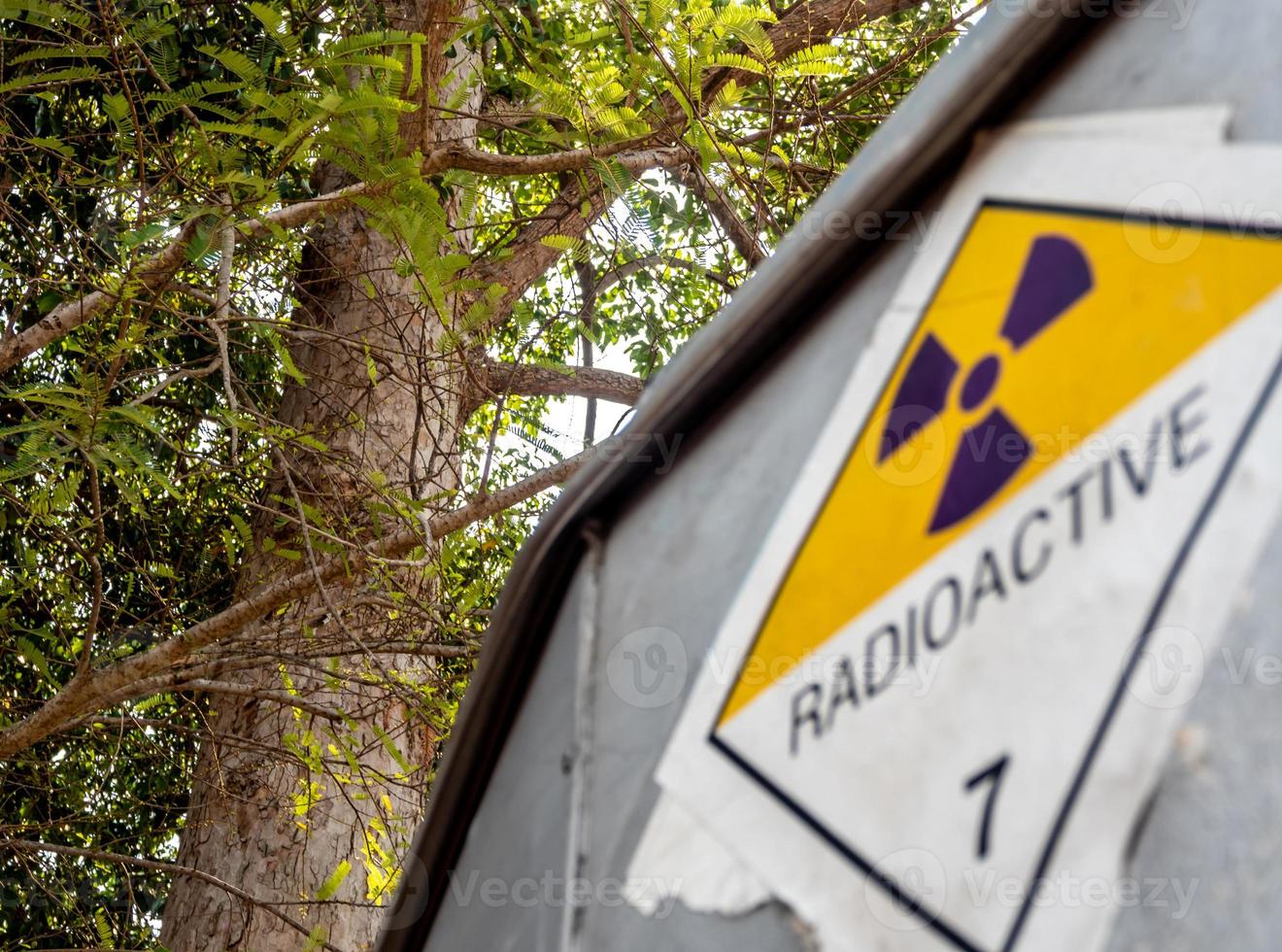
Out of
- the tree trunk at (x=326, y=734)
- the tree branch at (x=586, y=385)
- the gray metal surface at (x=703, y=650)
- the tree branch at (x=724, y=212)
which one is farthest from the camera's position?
the tree branch at (x=586, y=385)

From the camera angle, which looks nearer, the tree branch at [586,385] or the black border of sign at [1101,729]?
the black border of sign at [1101,729]

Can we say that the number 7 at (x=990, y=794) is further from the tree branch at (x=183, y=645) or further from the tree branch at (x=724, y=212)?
the tree branch at (x=724, y=212)

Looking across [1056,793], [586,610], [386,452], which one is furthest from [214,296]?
[1056,793]

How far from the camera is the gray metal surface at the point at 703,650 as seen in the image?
1.76 feet

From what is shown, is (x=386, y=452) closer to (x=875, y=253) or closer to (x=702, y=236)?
(x=702, y=236)

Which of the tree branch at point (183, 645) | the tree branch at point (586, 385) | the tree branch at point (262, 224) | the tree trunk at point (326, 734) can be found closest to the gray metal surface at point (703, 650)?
the tree branch at point (183, 645)

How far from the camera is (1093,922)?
0.55 metres

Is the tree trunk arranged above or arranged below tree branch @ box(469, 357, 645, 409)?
below

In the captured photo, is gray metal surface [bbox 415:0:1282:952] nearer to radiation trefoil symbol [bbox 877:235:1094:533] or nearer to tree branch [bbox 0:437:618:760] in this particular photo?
radiation trefoil symbol [bbox 877:235:1094:533]

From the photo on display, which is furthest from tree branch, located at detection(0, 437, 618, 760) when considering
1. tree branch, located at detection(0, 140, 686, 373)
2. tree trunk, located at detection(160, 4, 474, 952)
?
tree branch, located at detection(0, 140, 686, 373)

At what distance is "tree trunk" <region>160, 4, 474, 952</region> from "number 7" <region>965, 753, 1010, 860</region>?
2340 mm

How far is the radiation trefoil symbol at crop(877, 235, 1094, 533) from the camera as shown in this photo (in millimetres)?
700

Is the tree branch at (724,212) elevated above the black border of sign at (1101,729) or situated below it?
above

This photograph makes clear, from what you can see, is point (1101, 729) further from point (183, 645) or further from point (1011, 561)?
point (183, 645)
